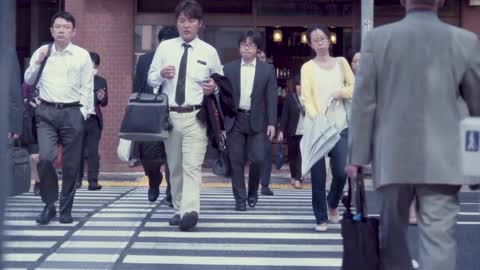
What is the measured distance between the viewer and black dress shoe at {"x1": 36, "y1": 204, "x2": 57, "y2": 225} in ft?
30.6

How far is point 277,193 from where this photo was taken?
13195 millimetres

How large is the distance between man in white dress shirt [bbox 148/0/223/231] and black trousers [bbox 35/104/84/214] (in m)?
0.90

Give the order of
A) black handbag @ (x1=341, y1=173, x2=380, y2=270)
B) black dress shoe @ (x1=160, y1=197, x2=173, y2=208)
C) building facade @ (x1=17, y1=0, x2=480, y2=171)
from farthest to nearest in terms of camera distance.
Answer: building facade @ (x1=17, y1=0, x2=480, y2=171) < black dress shoe @ (x1=160, y1=197, x2=173, y2=208) < black handbag @ (x1=341, y1=173, x2=380, y2=270)

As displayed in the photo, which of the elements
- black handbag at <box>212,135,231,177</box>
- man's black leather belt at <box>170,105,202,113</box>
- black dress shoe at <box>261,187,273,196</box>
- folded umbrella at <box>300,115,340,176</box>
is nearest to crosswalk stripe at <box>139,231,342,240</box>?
folded umbrella at <box>300,115,340,176</box>

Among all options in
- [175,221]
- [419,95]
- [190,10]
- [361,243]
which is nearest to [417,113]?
[419,95]

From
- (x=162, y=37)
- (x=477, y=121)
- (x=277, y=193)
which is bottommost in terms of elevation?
(x=277, y=193)

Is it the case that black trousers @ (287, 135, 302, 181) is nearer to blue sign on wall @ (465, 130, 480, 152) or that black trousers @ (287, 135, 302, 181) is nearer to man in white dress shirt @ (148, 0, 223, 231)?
man in white dress shirt @ (148, 0, 223, 231)

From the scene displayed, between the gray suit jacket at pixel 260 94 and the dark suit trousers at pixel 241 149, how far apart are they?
0.10 meters

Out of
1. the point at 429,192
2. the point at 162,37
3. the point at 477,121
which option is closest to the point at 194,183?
the point at 162,37

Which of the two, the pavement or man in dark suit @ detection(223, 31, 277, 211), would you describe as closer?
the pavement

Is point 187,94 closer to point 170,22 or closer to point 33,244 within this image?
point 33,244

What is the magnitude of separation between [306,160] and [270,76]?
7.39ft

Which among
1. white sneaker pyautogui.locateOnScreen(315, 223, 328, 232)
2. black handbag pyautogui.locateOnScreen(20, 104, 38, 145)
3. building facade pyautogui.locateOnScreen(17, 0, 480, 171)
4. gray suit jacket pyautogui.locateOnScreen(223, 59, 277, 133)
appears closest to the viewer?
white sneaker pyautogui.locateOnScreen(315, 223, 328, 232)

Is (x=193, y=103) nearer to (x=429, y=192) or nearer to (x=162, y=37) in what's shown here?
(x=162, y=37)
